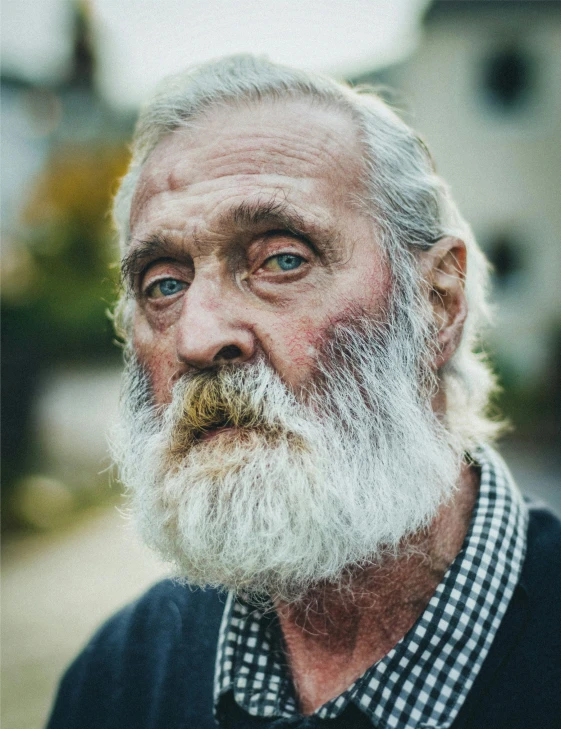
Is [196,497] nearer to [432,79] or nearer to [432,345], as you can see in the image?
[432,345]

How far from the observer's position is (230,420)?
5.68 ft

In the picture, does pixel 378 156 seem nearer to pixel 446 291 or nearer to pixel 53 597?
pixel 446 291

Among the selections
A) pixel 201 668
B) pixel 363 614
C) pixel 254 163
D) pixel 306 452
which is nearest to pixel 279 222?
pixel 254 163


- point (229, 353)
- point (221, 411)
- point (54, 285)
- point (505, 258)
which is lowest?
point (221, 411)

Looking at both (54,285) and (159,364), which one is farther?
(54,285)

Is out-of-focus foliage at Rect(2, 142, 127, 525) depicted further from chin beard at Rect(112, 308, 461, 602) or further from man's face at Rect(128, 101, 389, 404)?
chin beard at Rect(112, 308, 461, 602)

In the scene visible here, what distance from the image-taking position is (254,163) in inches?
74.8

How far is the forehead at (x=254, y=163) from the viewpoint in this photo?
1868 mm

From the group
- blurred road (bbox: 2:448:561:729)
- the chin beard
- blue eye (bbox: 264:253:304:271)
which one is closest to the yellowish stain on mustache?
the chin beard

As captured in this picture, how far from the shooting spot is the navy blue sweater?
154 cm

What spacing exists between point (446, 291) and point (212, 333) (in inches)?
33.7

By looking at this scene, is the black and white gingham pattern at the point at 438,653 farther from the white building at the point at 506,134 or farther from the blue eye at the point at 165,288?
the white building at the point at 506,134

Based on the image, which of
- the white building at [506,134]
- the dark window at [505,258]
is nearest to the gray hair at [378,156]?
the white building at [506,134]

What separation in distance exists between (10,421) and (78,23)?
49.3 feet
